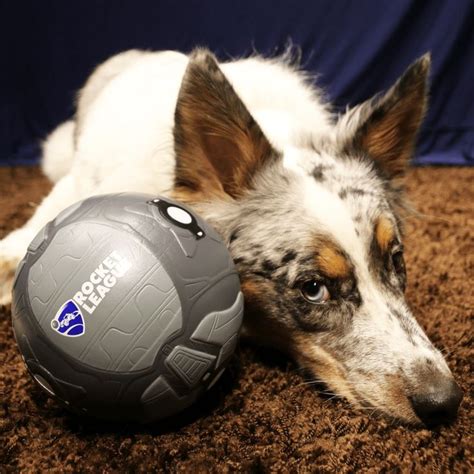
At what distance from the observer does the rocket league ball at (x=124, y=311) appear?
4.62 feet

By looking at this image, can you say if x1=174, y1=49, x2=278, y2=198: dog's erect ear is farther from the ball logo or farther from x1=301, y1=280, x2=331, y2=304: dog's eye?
the ball logo

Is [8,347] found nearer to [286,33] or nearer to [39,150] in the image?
[39,150]

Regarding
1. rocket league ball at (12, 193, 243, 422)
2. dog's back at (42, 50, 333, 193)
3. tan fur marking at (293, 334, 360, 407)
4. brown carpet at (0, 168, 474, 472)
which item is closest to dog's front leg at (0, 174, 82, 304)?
dog's back at (42, 50, 333, 193)

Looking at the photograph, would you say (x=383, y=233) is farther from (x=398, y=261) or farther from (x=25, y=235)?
(x=25, y=235)

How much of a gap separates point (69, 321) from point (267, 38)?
3.49 meters

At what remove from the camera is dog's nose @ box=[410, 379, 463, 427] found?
5.13ft

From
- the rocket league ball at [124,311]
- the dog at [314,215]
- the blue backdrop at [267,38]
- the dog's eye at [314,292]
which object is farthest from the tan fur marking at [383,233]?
the blue backdrop at [267,38]

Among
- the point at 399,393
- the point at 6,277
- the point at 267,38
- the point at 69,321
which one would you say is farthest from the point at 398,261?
the point at 267,38

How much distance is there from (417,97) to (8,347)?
1775 mm

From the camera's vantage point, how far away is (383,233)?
5.76 ft

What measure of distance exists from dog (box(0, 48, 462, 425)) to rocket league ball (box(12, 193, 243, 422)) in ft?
0.88

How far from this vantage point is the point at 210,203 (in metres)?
1.95

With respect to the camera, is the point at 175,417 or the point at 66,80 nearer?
the point at 175,417

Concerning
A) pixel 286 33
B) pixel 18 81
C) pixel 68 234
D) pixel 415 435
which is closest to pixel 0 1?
pixel 18 81
